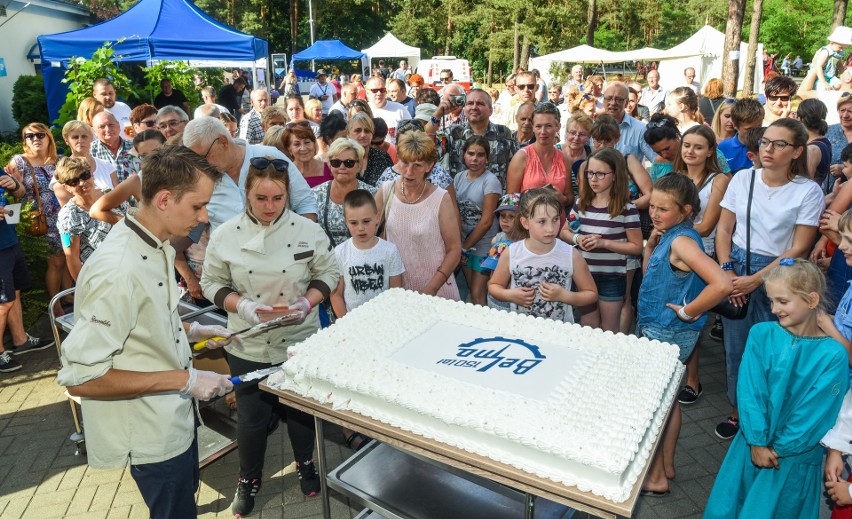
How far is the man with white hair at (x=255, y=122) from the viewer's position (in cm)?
862

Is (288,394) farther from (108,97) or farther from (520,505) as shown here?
(108,97)

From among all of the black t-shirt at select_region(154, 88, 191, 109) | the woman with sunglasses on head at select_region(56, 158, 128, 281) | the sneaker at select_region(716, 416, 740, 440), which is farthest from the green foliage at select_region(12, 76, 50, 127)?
the sneaker at select_region(716, 416, 740, 440)

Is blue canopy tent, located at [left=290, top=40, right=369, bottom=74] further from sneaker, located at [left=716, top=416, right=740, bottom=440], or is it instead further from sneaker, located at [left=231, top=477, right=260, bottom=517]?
sneaker, located at [left=231, top=477, right=260, bottom=517]

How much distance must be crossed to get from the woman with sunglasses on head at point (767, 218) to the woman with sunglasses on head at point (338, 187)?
8.92ft

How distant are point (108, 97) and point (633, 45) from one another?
56.5m

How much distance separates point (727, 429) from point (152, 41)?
37.6 ft

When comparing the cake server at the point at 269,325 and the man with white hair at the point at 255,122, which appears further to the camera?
the man with white hair at the point at 255,122

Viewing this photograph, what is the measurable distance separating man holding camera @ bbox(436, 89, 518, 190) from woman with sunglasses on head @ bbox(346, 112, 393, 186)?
67 centimetres

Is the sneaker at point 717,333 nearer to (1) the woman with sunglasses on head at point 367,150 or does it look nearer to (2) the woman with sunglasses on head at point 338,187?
(1) the woman with sunglasses on head at point 367,150

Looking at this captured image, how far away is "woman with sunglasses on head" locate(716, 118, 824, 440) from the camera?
12.6ft

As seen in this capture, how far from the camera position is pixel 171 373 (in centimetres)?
238

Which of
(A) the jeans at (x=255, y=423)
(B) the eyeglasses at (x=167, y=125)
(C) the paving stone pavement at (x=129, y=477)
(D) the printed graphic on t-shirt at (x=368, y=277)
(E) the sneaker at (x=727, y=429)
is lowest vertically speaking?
(C) the paving stone pavement at (x=129, y=477)

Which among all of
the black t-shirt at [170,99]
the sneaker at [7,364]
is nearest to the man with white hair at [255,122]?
the black t-shirt at [170,99]

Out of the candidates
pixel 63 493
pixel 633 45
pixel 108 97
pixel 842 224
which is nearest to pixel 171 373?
pixel 63 493
